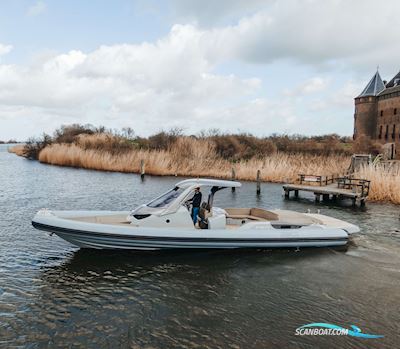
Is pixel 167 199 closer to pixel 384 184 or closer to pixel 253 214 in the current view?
pixel 253 214

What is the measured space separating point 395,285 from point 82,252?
7.65m

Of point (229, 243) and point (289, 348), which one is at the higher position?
point (229, 243)

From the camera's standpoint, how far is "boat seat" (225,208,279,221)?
10148mm

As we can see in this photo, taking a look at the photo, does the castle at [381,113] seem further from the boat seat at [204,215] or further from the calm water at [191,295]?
the boat seat at [204,215]

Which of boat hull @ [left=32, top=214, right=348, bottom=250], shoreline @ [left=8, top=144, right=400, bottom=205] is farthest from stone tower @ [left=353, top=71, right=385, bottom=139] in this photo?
boat hull @ [left=32, top=214, right=348, bottom=250]

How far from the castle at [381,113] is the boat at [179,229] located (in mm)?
39451

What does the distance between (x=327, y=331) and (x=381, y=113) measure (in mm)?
51880

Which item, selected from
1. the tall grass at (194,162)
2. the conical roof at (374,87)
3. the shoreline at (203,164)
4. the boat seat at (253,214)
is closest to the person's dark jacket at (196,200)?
the boat seat at (253,214)

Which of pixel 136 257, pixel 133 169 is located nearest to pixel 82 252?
pixel 136 257

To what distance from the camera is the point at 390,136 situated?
4831 centimetres

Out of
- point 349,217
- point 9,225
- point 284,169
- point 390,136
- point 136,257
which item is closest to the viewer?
point 136,257

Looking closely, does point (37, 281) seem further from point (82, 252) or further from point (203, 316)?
point (203, 316)

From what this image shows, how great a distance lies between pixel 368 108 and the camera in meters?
53.4

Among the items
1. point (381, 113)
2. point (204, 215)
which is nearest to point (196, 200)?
point (204, 215)
